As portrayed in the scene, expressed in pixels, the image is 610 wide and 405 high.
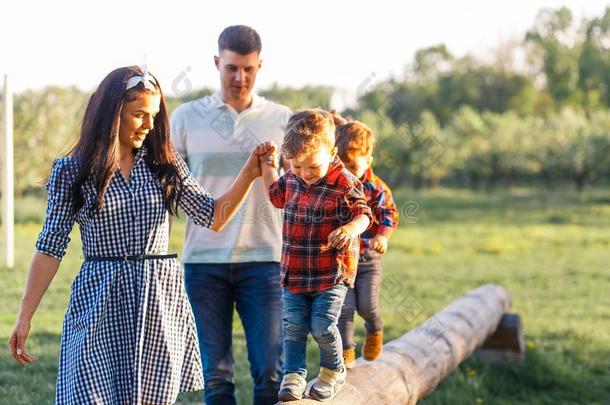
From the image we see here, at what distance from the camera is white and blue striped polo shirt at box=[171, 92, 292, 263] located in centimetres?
431

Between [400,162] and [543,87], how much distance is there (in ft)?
93.0

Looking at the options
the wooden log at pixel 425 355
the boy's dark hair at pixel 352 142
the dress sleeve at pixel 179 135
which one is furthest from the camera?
the dress sleeve at pixel 179 135

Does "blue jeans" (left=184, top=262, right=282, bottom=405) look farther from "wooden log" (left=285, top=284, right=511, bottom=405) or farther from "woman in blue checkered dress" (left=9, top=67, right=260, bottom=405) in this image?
"woman in blue checkered dress" (left=9, top=67, right=260, bottom=405)

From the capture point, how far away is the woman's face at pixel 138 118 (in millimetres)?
3238

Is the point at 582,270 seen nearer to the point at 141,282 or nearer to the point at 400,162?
the point at 141,282

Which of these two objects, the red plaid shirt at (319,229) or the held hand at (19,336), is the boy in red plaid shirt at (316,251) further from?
the held hand at (19,336)

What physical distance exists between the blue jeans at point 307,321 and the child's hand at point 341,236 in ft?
0.75

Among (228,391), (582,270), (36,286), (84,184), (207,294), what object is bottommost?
(582,270)

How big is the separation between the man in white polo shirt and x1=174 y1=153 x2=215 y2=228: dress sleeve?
0.70 m

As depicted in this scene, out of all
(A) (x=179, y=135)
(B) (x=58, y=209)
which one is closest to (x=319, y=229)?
(B) (x=58, y=209)

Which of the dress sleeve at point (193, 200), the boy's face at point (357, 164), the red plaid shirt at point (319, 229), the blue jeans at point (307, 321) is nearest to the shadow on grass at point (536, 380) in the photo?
the boy's face at point (357, 164)

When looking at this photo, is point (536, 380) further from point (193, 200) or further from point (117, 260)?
point (117, 260)

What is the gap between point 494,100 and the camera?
61.2 metres

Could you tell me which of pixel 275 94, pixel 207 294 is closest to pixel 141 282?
pixel 207 294
